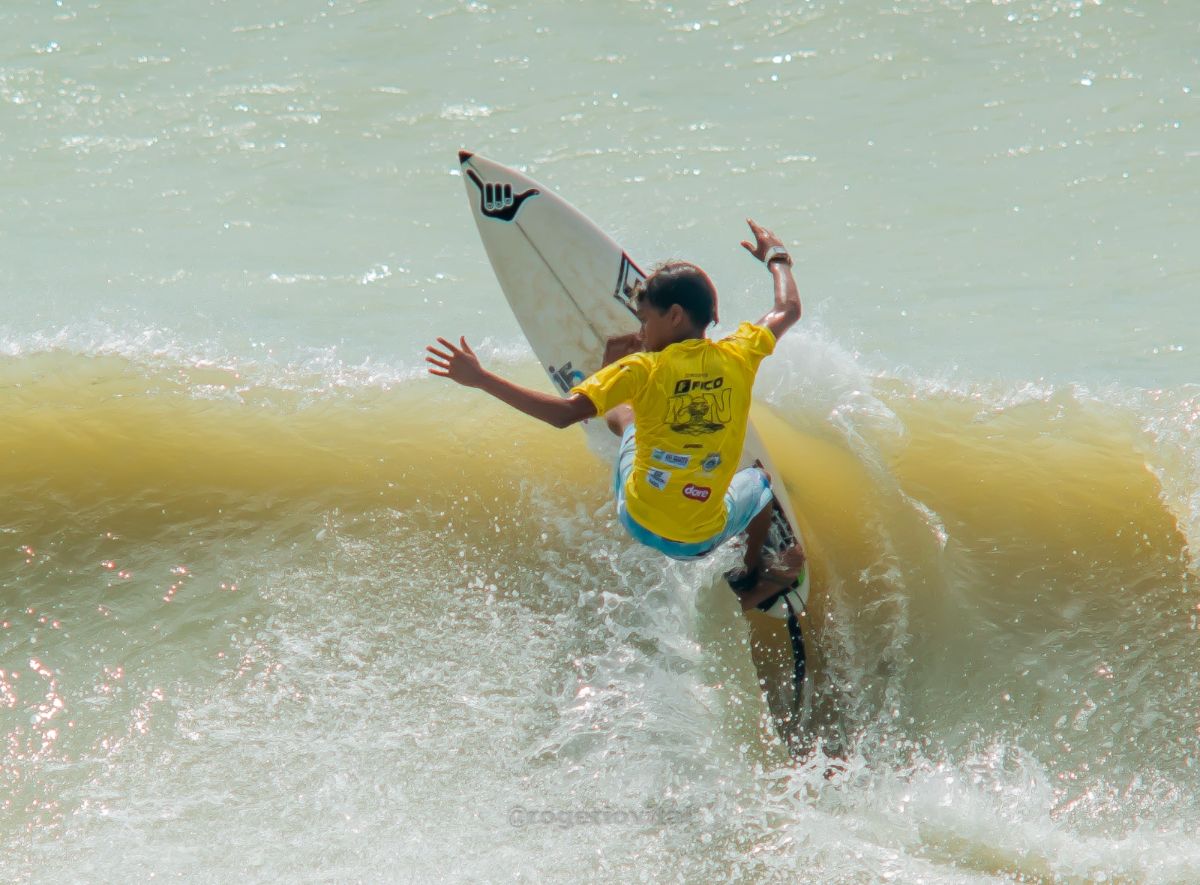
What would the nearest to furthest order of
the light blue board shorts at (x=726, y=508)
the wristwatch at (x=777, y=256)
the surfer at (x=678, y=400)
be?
the surfer at (x=678, y=400) → the light blue board shorts at (x=726, y=508) → the wristwatch at (x=777, y=256)

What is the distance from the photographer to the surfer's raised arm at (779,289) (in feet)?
12.0

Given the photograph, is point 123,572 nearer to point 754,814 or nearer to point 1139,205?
point 754,814

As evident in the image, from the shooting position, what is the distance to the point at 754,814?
11.7ft

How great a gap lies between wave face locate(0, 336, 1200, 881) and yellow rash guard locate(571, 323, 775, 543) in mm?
748

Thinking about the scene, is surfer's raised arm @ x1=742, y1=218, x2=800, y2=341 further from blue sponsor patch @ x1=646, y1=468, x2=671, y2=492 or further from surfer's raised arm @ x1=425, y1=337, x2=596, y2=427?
surfer's raised arm @ x1=425, y1=337, x2=596, y2=427

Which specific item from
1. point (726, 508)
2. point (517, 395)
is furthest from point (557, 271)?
point (517, 395)

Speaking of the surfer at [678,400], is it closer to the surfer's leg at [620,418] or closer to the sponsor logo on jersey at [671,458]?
the sponsor logo on jersey at [671,458]

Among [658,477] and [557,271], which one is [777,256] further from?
[557,271]

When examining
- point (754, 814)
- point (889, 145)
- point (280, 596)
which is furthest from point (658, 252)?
point (754, 814)

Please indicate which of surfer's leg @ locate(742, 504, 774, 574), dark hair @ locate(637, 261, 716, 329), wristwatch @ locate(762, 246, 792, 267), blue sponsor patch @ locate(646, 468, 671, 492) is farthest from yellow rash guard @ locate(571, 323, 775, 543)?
surfer's leg @ locate(742, 504, 774, 574)

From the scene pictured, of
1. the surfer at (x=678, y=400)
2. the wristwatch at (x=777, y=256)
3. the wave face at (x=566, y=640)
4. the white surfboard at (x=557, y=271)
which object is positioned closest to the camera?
the surfer at (x=678, y=400)

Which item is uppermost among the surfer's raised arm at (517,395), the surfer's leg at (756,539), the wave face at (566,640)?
the surfer's raised arm at (517,395)

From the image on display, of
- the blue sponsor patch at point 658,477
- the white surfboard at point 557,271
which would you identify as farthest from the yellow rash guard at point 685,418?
the white surfboard at point 557,271

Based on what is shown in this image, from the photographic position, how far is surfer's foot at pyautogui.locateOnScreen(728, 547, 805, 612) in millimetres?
4293
